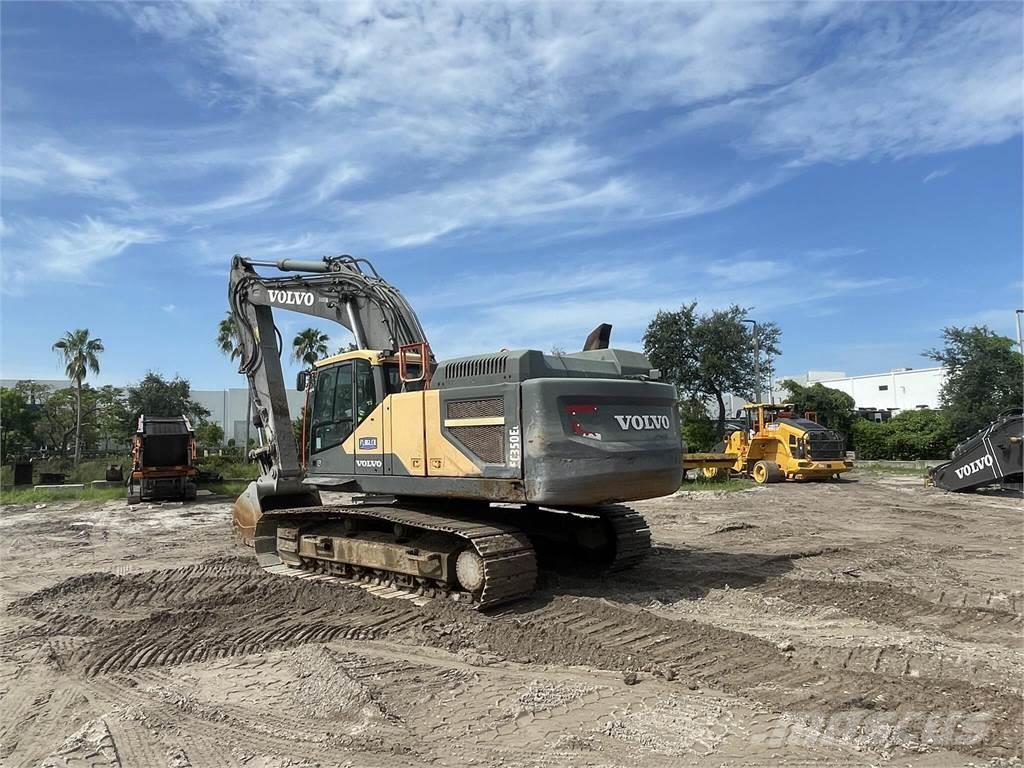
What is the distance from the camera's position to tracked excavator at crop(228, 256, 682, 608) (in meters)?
6.51

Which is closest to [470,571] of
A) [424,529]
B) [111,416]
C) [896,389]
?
[424,529]

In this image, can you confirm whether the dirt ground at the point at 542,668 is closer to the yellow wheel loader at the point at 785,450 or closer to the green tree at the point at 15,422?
the yellow wheel loader at the point at 785,450

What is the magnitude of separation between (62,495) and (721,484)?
64.1 ft

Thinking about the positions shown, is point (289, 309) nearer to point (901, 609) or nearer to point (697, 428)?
point (901, 609)

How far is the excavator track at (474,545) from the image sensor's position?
6.61m

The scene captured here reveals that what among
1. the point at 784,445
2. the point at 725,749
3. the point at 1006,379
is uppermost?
the point at 1006,379

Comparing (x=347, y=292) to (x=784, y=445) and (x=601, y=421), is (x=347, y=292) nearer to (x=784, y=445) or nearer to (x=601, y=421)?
(x=601, y=421)

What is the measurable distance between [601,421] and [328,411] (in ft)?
11.7

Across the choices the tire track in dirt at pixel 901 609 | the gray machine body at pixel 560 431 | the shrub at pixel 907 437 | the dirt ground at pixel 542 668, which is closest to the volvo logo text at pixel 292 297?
the gray machine body at pixel 560 431

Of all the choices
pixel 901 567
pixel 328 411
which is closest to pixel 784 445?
pixel 901 567

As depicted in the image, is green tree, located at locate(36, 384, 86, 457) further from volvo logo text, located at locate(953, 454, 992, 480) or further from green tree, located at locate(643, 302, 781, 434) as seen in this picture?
volvo logo text, located at locate(953, 454, 992, 480)

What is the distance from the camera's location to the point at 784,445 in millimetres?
22156

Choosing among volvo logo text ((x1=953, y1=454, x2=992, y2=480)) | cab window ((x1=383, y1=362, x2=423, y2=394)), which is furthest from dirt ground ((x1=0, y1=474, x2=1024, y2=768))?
volvo logo text ((x1=953, y1=454, x2=992, y2=480))

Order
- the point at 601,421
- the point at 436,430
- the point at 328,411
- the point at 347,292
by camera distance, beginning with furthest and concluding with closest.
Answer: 1. the point at 347,292
2. the point at 328,411
3. the point at 436,430
4. the point at 601,421
